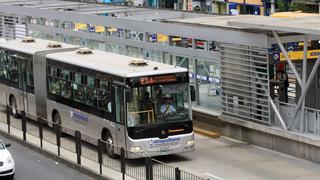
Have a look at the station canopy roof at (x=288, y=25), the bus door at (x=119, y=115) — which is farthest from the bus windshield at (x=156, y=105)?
the station canopy roof at (x=288, y=25)

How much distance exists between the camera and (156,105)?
66.2ft

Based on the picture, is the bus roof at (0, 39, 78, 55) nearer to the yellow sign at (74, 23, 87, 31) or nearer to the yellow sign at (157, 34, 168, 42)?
the yellow sign at (157, 34, 168, 42)

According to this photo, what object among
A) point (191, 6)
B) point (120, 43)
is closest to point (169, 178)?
point (120, 43)

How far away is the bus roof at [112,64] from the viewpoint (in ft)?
66.7

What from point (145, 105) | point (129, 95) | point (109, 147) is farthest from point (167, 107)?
point (109, 147)

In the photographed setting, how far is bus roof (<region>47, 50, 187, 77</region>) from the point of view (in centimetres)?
2034

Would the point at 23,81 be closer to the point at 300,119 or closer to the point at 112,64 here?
the point at 112,64

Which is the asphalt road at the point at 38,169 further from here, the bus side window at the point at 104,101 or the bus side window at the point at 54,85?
the bus side window at the point at 54,85

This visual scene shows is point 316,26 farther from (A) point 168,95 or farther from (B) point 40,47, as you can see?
(B) point 40,47

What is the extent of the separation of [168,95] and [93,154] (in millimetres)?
2566

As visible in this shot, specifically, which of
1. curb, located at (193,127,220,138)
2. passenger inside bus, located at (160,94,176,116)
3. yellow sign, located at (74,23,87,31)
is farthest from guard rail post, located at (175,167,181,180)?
yellow sign, located at (74,23,87,31)

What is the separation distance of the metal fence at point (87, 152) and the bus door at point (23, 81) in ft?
1.78

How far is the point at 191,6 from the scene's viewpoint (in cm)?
8462

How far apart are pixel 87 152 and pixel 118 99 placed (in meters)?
1.88
